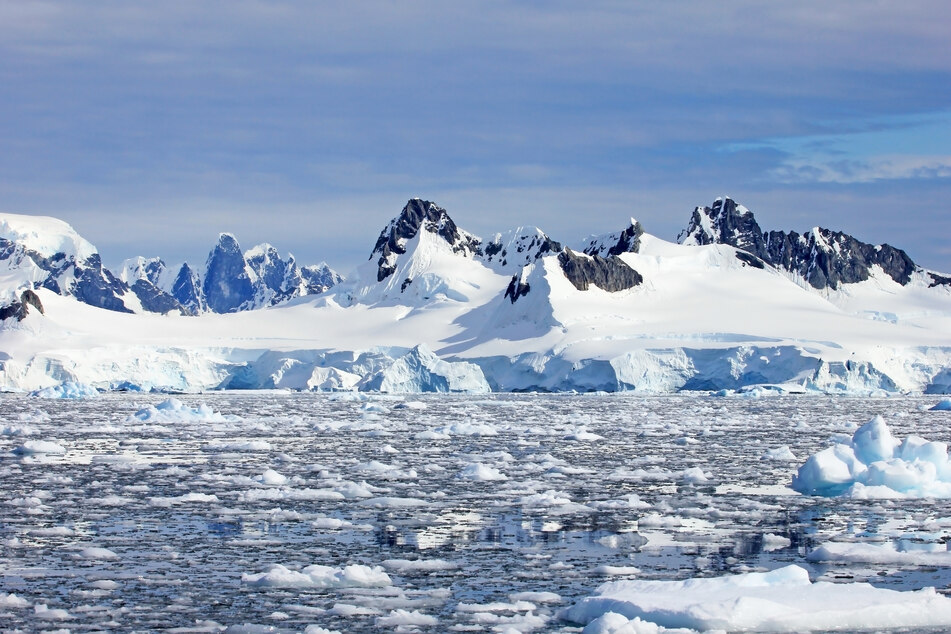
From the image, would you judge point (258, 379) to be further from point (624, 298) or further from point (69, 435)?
point (69, 435)

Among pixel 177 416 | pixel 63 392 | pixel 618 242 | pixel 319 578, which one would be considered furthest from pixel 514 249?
pixel 319 578

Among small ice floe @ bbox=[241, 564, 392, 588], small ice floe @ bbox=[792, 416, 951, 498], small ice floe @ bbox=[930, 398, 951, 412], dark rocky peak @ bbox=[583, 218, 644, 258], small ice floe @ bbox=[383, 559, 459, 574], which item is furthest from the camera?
dark rocky peak @ bbox=[583, 218, 644, 258]

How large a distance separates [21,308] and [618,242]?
61.7 m

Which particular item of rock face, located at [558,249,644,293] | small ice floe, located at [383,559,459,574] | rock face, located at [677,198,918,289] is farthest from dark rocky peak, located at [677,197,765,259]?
small ice floe, located at [383,559,459,574]

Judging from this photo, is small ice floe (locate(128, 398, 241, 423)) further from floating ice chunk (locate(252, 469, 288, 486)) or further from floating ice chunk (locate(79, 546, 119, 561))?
floating ice chunk (locate(79, 546, 119, 561))

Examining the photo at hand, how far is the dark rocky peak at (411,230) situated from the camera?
438 feet

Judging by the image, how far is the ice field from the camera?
1010 cm

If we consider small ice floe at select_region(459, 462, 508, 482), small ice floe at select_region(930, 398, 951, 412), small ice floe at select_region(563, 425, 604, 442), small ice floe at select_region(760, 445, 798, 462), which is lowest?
small ice floe at select_region(459, 462, 508, 482)

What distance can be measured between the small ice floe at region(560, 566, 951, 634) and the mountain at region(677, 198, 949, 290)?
11896 cm

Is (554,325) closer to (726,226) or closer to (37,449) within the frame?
(726,226)

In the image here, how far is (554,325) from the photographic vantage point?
3647 inches

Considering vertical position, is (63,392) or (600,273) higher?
(600,273)

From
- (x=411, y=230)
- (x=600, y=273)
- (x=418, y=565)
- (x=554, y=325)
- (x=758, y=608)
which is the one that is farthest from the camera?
(x=411, y=230)

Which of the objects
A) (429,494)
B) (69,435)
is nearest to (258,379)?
(69,435)
